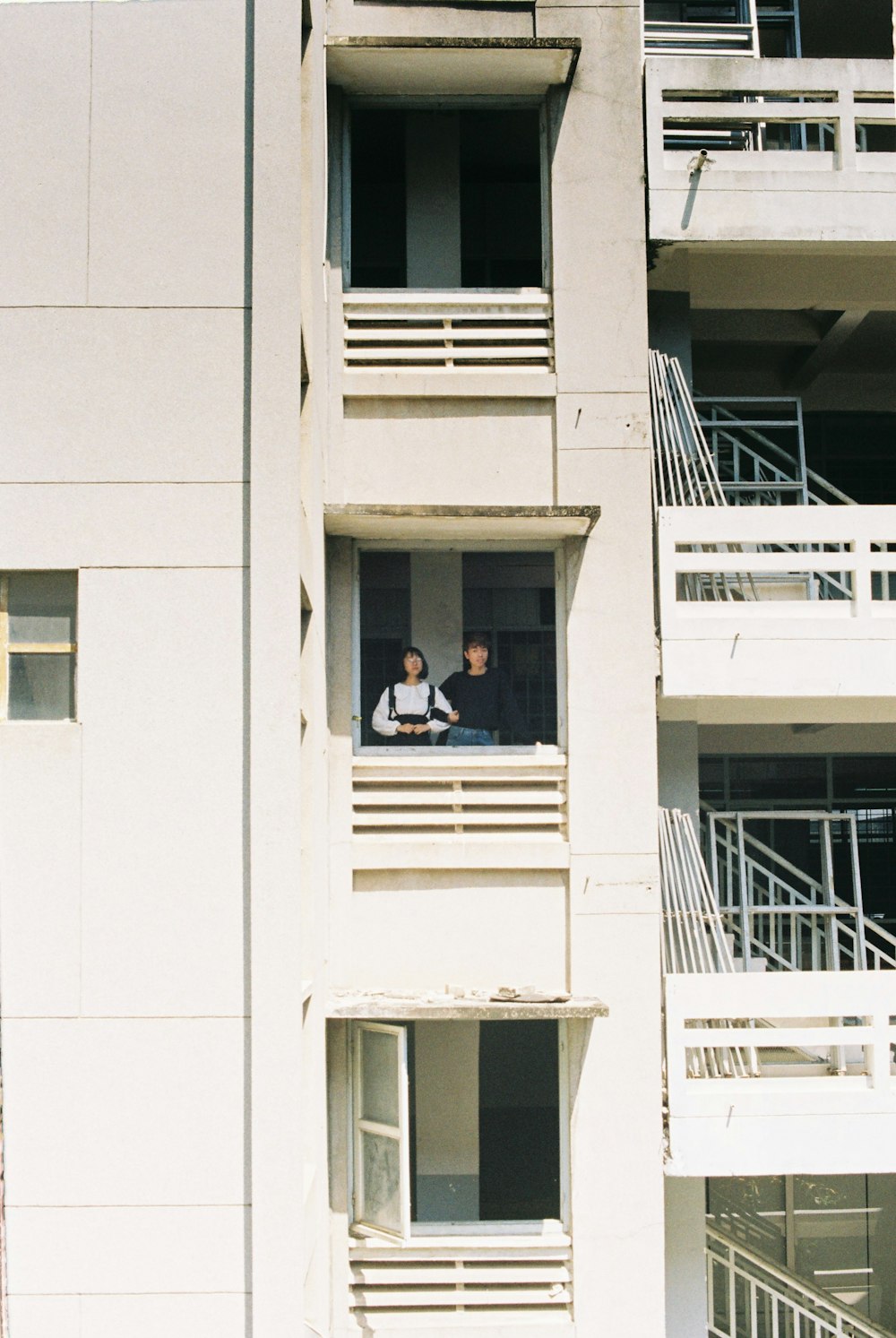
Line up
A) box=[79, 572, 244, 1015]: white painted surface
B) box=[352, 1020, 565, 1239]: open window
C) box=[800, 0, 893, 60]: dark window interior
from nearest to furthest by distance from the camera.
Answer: box=[79, 572, 244, 1015]: white painted surface → box=[352, 1020, 565, 1239]: open window → box=[800, 0, 893, 60]: dark window interior

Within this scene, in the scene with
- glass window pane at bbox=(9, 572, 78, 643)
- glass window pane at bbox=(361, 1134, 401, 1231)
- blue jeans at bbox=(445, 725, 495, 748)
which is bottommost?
glass window pane at bbox=(361, 1134, 401, 1231)

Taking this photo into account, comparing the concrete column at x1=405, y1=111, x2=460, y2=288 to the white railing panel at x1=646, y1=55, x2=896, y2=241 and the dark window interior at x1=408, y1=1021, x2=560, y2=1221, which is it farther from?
the dark window interior at x1=408, y1=1021, x2=560, y2=1221

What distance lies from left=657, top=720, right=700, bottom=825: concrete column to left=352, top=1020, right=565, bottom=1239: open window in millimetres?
1931

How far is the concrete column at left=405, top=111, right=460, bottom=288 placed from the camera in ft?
31.7

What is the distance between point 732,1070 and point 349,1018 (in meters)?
2.82

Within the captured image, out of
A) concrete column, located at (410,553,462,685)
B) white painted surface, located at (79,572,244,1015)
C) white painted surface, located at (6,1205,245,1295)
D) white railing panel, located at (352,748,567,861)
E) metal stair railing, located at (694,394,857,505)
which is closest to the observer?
white painted surface, located at (6,1205,245,1295)

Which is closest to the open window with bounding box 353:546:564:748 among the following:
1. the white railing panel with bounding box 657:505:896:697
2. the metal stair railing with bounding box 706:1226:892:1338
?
the white railing panel with bounding box 657:505:896:697

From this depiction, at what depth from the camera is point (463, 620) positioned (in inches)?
374

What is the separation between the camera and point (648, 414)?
895cm

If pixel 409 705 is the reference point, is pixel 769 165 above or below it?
above

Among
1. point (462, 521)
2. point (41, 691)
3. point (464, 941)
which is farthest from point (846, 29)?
point (41, 691)

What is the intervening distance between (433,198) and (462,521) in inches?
108

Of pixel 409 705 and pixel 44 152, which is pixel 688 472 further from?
pixel 44 152

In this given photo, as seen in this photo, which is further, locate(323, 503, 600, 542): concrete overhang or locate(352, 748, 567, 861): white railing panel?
locate(352, 748, 567, 861): white railing panel
